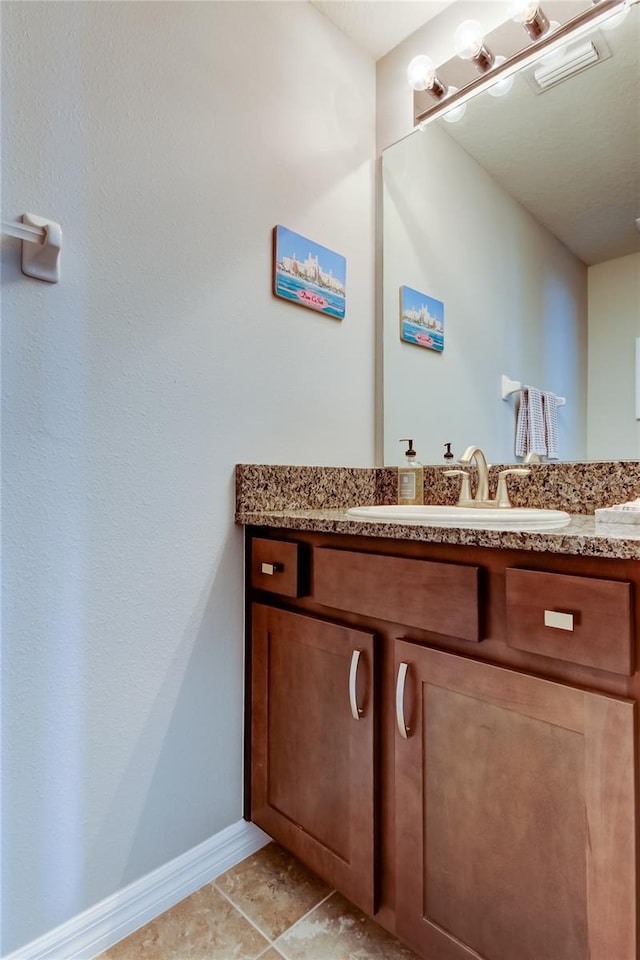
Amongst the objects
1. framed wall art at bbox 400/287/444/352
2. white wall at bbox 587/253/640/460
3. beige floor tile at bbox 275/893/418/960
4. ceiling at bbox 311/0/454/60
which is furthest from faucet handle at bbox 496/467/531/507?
ceiling at bbox 311/0/454/60

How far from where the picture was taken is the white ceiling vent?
3.95ft

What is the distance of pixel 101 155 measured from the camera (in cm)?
101

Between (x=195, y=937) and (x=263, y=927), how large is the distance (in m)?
0.14

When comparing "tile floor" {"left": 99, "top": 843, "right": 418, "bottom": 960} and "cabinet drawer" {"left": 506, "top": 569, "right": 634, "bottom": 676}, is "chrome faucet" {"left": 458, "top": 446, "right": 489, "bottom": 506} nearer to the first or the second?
"cabinet drawer" {"left": 506, "top": 569, "right": 634, "bottom": 676}

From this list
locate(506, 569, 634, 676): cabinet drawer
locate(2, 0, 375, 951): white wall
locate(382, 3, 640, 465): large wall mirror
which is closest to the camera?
locate(506, 569, 634, 676): cabinet drawer

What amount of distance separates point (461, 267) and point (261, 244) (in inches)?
24.5

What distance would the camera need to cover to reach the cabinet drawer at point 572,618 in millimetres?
654

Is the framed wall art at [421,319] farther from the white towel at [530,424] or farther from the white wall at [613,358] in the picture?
the white wall at [613,358]

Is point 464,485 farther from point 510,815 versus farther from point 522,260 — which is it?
point 510,815

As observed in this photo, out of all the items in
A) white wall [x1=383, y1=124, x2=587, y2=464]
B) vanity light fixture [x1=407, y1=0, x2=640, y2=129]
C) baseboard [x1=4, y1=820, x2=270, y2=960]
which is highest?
vanity light fixture [x1=407, y1=0, x2=640, y2=129]

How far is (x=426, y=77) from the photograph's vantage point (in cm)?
147

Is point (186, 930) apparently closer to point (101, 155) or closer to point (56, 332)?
point (56, 332)

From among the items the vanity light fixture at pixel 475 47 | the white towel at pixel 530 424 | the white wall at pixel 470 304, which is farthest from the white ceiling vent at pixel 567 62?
the white towel at pixel 530 424

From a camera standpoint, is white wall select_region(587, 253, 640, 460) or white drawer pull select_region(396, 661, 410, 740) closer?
white drawer pull select_region(396, 661, 410, 740)
